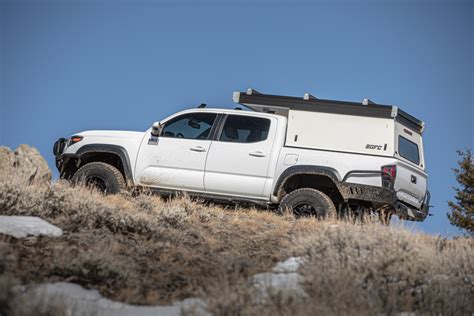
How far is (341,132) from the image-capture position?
37.9 feet

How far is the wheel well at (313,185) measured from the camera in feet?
37.8

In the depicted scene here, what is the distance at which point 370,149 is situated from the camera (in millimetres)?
11359

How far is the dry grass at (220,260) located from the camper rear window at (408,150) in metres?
1.93

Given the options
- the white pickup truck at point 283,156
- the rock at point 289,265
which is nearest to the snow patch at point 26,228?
the rock at point 289,265

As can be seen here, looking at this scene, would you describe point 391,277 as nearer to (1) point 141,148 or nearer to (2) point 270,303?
Result: (2) point 270,303

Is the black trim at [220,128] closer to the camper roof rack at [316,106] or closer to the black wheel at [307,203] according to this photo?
the camper roof rack at [316,106]

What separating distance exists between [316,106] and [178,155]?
241 cm

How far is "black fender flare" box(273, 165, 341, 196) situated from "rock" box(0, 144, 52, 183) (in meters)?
4.02

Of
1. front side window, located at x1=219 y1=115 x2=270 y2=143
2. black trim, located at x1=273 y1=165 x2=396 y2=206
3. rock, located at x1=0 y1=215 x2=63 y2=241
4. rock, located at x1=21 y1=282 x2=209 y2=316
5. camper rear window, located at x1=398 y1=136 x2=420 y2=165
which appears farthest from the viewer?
front side window, located at x1=219 y1=115 x2=270 y2=143

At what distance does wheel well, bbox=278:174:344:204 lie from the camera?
11531 mm

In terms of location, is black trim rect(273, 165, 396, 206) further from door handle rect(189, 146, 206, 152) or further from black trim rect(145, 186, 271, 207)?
door handle rect(189, 146, 206, 152)

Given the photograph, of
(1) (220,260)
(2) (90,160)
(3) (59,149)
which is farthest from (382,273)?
(3) (59,149)

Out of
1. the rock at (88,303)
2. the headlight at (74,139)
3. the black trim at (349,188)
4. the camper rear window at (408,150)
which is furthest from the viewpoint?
the headlight at (74,139)

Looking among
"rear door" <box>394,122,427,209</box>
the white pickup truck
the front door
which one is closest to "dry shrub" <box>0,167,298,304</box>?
the front door
